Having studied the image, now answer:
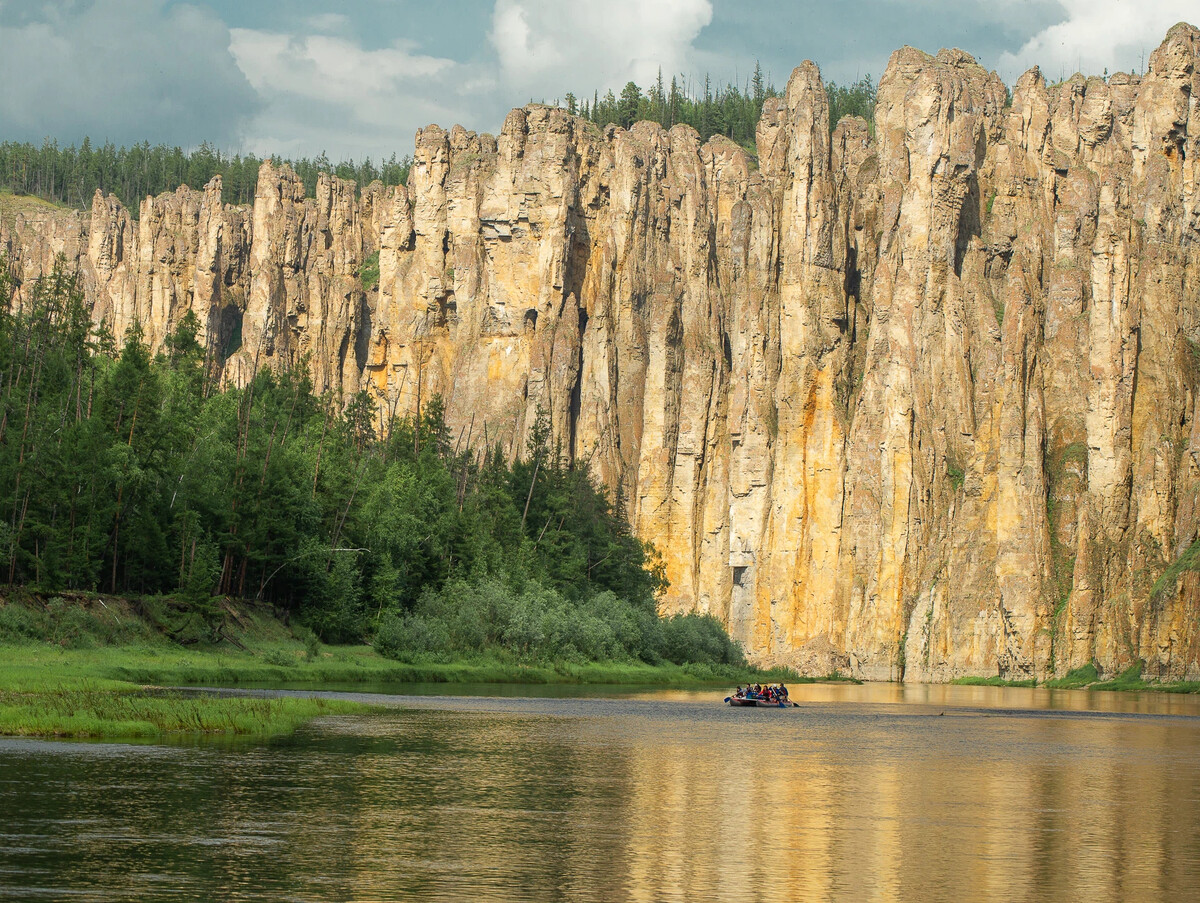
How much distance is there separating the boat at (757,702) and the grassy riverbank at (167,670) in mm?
16443

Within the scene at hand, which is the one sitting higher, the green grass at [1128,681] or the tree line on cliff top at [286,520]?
the tree line on cliff top at [286,520]

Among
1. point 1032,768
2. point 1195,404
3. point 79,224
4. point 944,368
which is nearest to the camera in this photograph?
point 1032,768

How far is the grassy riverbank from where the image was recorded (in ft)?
134

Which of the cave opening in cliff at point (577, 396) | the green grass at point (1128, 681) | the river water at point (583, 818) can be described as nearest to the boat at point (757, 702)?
the river water at point (583, 818)

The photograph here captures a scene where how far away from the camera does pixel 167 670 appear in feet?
192

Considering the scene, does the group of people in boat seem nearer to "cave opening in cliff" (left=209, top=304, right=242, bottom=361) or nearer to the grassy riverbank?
the grassy riverbank

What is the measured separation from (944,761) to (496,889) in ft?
87.4

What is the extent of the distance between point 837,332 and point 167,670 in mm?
111955

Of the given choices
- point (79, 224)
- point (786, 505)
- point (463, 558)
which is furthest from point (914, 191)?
point (79, 224)

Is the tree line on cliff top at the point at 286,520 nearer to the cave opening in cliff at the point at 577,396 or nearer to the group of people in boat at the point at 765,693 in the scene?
the group of people in boat at the point at 765,693

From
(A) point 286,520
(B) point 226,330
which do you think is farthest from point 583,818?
(B) point 226,330

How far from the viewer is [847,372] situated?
160 meters

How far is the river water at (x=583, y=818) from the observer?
867 inches

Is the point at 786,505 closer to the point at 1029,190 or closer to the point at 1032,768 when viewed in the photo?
the point at 1029,190
